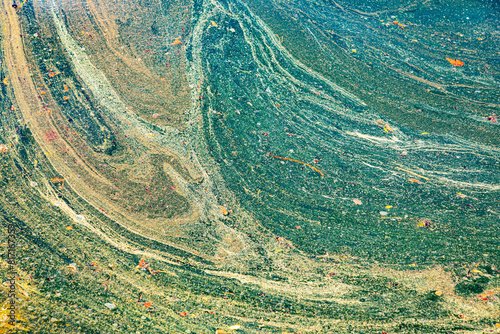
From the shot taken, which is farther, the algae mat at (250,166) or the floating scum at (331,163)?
the floating scum at (331,163)

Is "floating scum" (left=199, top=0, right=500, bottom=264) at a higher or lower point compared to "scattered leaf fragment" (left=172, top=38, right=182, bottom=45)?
lower

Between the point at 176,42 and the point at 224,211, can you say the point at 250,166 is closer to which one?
the point at 224,211

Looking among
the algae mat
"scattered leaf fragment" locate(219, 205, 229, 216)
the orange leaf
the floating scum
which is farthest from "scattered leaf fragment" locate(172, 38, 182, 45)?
the orange leaf

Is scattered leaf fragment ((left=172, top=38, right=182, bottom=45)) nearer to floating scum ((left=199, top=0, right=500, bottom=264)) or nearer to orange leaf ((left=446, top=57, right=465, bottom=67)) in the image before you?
floating scum ((left=199, top=0, right=500, bottom=264))

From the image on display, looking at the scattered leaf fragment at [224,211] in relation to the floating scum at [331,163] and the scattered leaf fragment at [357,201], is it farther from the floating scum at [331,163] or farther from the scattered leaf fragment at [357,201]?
the scattered leaf fragment at [357,201]

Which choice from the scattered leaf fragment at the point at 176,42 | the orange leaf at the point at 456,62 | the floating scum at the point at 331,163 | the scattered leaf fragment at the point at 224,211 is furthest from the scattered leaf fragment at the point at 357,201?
the scattered leaf fragment at the point at 176,42

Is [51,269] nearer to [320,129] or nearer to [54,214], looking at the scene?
[54,214]

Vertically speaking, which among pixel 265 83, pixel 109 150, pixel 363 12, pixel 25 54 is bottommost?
pixel 109 150

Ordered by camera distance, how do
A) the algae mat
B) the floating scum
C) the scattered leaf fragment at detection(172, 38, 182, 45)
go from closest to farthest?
the algae mat
the floating scum
the scattered leaf fragment at detection(172, 38, 182, 45)

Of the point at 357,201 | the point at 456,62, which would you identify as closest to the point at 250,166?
the point at 357,201

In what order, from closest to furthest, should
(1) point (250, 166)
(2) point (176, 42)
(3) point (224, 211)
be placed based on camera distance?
(3) point (224, 211) < (1) point (250, 166) < (2) point (176, 42)

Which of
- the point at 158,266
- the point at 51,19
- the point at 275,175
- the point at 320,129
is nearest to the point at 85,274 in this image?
the point at 158,266
